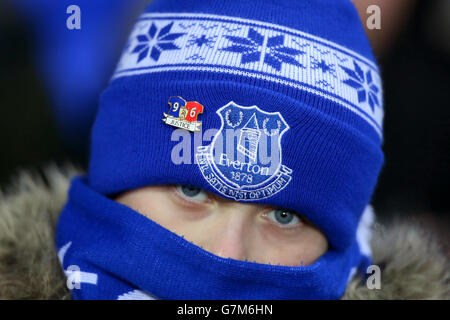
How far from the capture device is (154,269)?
48.1 inches

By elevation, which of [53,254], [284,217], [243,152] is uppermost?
[243,152]

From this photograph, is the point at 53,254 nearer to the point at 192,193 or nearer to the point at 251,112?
the point at 192,193

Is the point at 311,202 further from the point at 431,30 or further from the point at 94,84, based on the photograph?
the point at 94,84

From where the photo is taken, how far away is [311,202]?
1.27m

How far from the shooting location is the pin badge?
1228mm

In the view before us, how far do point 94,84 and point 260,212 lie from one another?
178cm

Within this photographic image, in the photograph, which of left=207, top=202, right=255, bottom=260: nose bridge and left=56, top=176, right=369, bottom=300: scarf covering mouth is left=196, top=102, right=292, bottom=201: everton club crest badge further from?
left=56, top=176, right=369, bottom=300: scarf covering mouth

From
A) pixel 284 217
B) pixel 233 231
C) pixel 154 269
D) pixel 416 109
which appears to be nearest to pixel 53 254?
pixel 154 269

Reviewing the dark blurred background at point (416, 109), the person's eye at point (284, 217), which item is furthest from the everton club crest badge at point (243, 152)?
the dark blurred background at point (416, 109)

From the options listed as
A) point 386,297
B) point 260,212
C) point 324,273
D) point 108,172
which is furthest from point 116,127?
point 386,297

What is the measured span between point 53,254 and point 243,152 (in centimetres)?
55

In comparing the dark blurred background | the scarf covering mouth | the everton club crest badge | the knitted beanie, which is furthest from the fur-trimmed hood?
the everton club crest badge

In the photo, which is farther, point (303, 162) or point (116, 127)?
point (116, 127)
